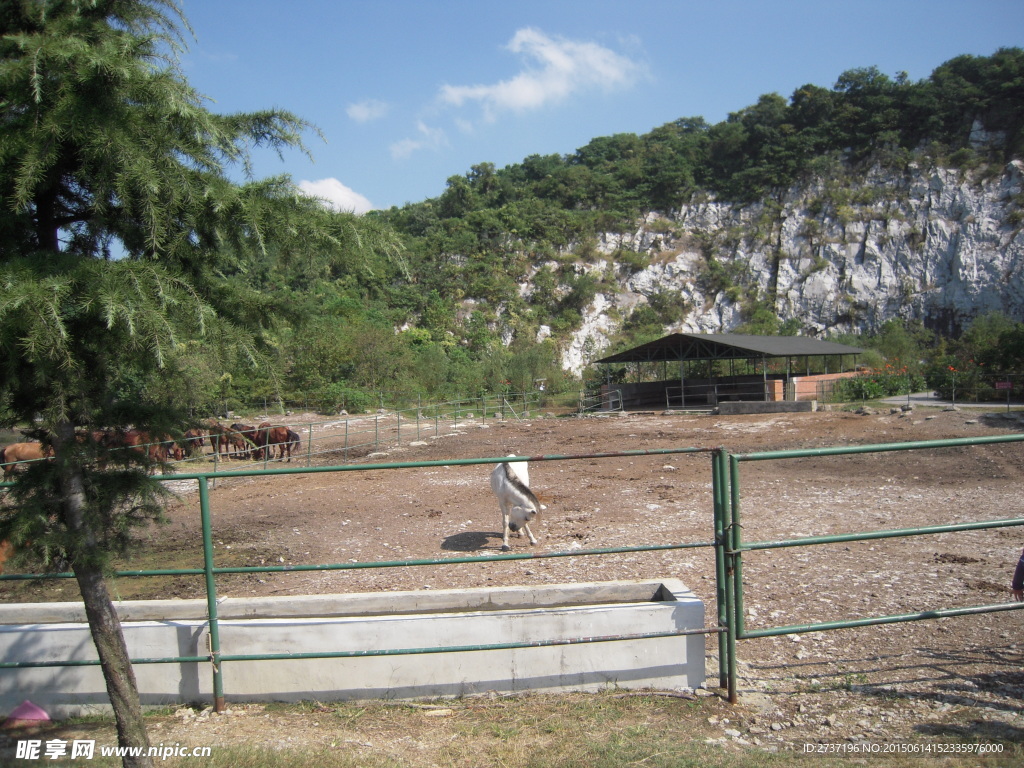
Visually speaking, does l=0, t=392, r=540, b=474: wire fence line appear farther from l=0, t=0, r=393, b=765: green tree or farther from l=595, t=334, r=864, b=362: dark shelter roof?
l=0, t=0, r=393, b=765: green tree

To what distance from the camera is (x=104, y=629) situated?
2.68m

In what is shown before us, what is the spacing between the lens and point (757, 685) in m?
3.94

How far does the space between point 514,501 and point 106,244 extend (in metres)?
5.13

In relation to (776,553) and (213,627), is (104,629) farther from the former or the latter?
(776,553)

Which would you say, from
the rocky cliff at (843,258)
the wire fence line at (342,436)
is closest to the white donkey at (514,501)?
the wire fence line at (342,436)

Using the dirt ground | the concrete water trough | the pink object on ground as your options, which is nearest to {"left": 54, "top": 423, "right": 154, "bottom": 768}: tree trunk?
the dirt ground

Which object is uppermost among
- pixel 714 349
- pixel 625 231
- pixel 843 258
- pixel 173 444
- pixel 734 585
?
pixel 625 231

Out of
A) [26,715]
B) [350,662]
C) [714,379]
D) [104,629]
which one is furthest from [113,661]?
[714,379]

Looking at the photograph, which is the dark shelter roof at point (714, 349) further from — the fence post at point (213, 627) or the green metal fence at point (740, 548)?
the fence post at point (213, 627)

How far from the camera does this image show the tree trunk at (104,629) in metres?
2.57

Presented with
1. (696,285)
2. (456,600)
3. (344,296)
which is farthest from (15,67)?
(696,285)

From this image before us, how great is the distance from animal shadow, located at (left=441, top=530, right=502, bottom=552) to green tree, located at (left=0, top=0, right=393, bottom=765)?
471 centimetres

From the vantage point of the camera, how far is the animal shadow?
7328 millimetres

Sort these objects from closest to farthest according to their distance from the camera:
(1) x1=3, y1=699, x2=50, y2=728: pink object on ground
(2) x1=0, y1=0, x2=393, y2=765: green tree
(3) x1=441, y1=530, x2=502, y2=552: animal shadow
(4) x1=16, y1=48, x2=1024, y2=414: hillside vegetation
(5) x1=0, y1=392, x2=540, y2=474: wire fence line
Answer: (2) x1=0, y1=0, x2=393, y2=765: green tree
(1) x1=3, y1=699, x2=50, y2=728: pink object on ground
(3) x1=441, y1=530, x2=502, y2=552: animal shadow
(5) x1=0, y1=392, x2=540, y2=474: wire fence line
(4) x1=16, y1=48, x2=1024, y2=414: hillside vegetation
